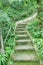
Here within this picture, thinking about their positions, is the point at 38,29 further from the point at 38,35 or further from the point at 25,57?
the point at 25,57

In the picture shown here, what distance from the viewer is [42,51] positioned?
711 cm

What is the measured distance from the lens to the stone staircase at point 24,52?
22.6 feet

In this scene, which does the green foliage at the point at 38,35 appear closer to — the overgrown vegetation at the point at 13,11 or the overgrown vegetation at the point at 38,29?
the overgrown vegetation at the point at 38,29

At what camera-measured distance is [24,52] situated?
26.1 ft

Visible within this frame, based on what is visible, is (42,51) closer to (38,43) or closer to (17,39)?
(38,43)

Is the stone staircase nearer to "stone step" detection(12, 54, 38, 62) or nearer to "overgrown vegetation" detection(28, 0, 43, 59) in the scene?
"stone step" detection(12, 54, 38, 62)

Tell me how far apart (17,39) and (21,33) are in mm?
1179

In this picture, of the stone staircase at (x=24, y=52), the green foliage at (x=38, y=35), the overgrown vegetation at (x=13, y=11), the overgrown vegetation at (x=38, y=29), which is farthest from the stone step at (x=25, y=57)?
the overgrown vegetation at (x=13, y=11)

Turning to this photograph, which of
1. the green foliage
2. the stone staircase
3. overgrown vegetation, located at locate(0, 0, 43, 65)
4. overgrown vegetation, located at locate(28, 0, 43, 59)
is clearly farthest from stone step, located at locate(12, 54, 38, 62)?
overgrown vegetation, located at locate(0, 0, 43, 65)

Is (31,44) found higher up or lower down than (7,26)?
lower down

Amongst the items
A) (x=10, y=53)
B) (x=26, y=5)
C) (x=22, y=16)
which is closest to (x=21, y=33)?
(x=10, y=53)

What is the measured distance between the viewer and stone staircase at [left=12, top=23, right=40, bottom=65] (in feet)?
22.6

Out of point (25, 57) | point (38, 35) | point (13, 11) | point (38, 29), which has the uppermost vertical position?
point (13, 11)

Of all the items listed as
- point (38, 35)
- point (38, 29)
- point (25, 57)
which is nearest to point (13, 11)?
point (38, 29)
